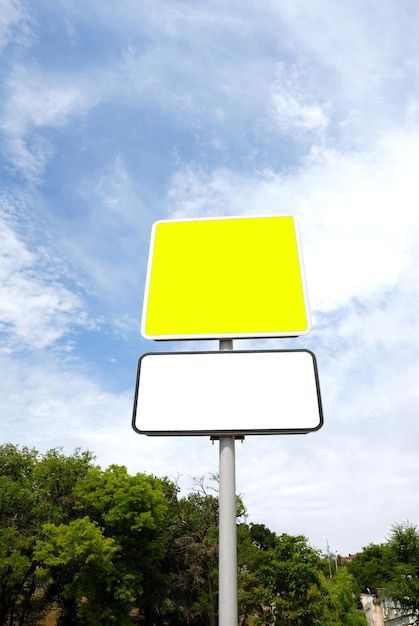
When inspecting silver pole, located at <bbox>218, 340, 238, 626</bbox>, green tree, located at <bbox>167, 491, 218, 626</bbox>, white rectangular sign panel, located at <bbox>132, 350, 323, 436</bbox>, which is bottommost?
silver pole, located at <bbox>218, 340, 238, 626</bbox>

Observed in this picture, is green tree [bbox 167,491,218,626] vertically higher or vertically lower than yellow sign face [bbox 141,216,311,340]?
higher

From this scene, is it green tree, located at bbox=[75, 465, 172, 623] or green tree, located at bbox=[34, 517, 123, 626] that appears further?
green tree, located at bbox=[75, 465, 172, 623]

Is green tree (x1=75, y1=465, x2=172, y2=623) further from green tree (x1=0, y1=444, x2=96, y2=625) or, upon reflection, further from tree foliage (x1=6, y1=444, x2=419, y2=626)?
green tree (x1=0, y1=444, x2=96, y2=625)

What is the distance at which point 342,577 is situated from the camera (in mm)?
27391

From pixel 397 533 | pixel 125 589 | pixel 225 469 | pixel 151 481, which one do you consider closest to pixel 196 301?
pixel 225 469

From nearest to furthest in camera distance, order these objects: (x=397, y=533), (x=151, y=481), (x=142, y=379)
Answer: (x=142, y=379) → (x=151, y=481) → (x=397, y=533)

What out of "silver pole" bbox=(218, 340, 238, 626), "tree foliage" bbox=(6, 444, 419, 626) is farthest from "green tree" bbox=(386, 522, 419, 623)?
"silver pole" bbox=(218, 340, 238, 626)

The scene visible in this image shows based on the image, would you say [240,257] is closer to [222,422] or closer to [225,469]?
[222,422]

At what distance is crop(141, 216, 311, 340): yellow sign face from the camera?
1659 millimetres

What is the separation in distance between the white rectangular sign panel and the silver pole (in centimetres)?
11

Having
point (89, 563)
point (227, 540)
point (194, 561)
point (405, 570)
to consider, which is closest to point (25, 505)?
point (89, 563)

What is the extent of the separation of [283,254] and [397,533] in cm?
3302

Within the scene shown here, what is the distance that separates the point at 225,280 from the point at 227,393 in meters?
0.46

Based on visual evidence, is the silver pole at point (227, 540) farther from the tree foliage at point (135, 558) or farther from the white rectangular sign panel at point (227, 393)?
the tree foliage at point (135, 558)
